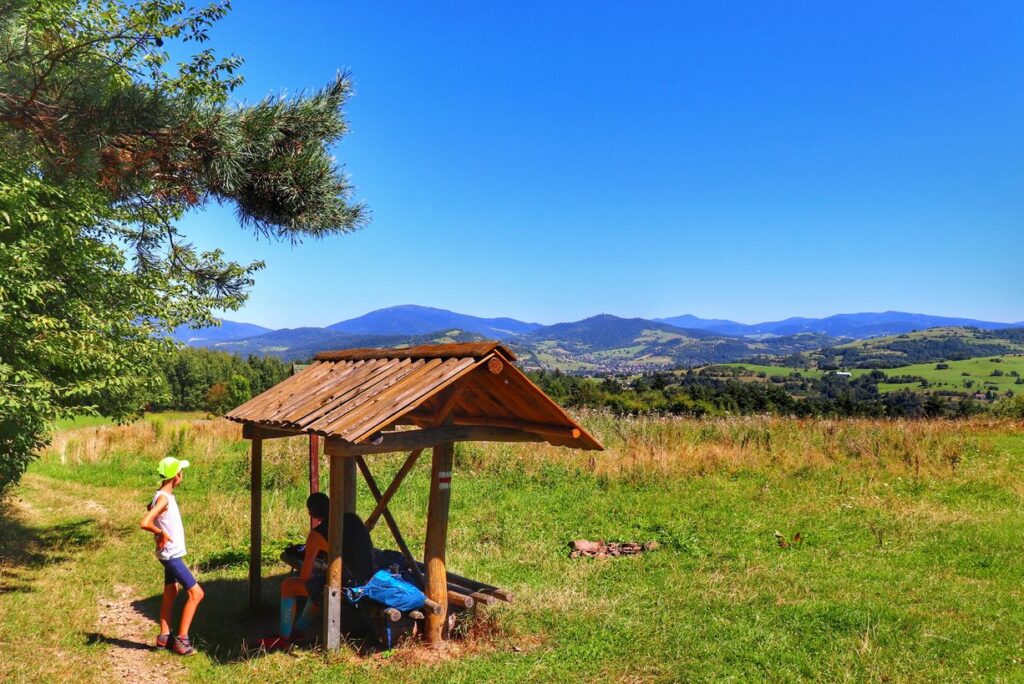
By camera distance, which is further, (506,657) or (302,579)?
(302,579)

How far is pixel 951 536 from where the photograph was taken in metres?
9.23

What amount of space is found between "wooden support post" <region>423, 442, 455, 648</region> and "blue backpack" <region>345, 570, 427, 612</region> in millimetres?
164

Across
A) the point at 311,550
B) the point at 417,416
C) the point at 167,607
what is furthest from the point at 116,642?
the point at 417,416

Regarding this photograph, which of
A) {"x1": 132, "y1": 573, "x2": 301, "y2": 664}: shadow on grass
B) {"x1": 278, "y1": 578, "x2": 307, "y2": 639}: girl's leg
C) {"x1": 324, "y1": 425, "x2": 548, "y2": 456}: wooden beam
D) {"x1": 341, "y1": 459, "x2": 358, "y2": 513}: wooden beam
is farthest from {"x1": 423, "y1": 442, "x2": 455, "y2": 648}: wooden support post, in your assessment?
{"x1": 132, "y1": 573, "x2": 301, "y2": 664}: shadow on grass

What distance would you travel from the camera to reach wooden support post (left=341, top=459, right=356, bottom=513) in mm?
6671

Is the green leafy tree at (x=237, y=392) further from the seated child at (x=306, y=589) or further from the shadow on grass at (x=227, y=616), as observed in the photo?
the seated child at (x=306, y=589)

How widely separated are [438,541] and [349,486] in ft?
4.42

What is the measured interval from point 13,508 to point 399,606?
33.8 feet

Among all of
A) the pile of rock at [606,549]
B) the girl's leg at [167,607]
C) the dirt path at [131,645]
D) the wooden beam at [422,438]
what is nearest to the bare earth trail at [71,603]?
the dirt path at [131,645]

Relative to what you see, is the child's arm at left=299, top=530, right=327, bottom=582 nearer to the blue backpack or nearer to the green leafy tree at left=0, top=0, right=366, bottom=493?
the blue backpack

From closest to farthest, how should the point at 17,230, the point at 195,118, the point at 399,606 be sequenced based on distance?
the point at 399,606
the point at 17,230
the point at 195,118

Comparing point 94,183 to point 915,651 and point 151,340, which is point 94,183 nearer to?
point 151,340

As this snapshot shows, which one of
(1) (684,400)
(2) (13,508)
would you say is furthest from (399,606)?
(1) (684,400)

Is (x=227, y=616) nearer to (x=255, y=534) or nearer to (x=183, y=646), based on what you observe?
(x=255, y=534)
